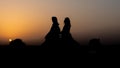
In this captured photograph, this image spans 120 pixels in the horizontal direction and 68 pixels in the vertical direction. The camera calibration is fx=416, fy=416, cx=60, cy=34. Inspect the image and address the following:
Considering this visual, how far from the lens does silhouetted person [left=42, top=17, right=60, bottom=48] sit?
27797 mm

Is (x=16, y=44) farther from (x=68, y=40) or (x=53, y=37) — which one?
(x=68, y=40)

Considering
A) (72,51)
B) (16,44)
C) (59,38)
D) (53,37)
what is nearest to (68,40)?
(59,38)

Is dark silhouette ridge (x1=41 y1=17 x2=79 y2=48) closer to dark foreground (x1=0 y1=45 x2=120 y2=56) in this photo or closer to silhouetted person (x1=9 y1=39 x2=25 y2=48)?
dark foreground (x1=0 y1=45 x2=120 y2=56)

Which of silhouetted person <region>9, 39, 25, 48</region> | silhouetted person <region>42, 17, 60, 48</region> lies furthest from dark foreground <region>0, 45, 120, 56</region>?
silhouetted person <region>42, 17, 60, 48</region>

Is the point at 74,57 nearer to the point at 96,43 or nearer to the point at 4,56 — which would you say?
the point at 96,43

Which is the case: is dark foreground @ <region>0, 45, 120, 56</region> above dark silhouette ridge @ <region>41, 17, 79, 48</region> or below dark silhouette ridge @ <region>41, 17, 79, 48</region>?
below

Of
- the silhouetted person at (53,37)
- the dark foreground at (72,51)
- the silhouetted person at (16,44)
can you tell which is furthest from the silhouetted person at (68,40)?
the silhouetted person at (16,44)

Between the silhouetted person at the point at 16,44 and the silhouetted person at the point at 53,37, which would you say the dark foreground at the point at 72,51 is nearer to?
the silhouetted person at the point at 16,44

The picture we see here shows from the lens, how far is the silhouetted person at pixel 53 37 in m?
27.8

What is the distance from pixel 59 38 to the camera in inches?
1100

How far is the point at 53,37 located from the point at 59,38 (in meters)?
0.41

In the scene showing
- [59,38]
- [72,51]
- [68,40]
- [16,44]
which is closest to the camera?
[72,51]

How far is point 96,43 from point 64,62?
8.69ft

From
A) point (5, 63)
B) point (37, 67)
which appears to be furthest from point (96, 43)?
point (5, 63)
